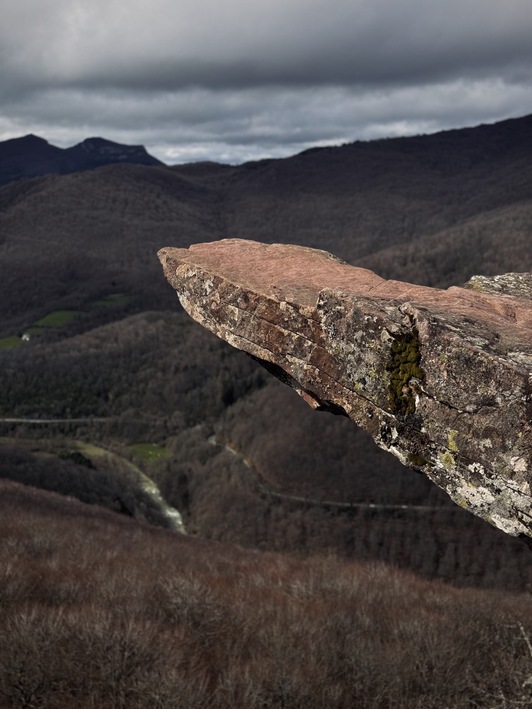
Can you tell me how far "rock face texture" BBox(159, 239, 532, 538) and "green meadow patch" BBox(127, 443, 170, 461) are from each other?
344ft

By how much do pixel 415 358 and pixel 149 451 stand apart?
113 meters

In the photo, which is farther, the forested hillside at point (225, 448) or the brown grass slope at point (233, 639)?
the forested hillside at point (225, 448)

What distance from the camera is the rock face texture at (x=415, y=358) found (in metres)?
7.43

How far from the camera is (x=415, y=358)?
8312 mm

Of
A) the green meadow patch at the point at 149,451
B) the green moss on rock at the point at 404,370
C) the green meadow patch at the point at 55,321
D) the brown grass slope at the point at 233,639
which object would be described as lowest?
the green meadow patch at the point at 149,451

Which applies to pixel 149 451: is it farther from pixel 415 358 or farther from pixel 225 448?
pixel 415 358

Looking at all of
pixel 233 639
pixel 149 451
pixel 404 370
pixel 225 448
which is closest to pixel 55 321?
pixel 149 451

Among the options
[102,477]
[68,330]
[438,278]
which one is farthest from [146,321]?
[102,477]

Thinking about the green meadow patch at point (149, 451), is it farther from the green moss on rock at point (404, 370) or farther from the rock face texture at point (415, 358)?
the green moss on rock at point (404, 370)

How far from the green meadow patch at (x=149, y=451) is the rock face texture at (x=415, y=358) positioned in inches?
4131

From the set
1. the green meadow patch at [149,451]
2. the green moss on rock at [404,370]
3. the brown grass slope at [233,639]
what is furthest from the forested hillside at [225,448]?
the green moss on rock at [404,370]

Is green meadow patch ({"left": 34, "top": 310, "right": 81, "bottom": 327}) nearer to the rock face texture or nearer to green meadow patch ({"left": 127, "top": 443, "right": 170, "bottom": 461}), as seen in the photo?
green meadow patch ({"left": 127, "top": 443, "right": 170, "bottom": 461})

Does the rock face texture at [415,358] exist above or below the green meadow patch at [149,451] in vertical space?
above

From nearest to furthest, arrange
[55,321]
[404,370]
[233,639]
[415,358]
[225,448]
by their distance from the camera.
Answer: [415,358], [404,370], [233,639], [225,448], [55,321]
